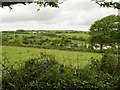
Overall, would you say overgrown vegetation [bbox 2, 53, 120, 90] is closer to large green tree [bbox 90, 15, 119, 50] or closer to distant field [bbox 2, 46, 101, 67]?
distant field [bbox 2, 46, 101, 67]

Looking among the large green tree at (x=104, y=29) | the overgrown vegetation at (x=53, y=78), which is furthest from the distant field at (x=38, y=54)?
the large green tree at (x=104, y=29)

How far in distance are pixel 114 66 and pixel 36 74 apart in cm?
221

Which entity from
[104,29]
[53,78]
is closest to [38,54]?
[53,78]

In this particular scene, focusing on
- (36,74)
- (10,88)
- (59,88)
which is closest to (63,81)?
(59,88)

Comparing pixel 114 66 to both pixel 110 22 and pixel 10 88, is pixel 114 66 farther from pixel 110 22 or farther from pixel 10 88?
pixel 110 22

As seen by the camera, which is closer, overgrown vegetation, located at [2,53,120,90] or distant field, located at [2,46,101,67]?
overgrown vegetation, located at [2,53,120,90]

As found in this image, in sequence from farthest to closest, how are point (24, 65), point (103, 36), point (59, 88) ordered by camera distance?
point (103, 36) → point (24, 65) → point (59, 88)

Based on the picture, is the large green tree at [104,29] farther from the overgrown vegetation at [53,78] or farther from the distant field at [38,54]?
the overgrown vegetation at [53,78]

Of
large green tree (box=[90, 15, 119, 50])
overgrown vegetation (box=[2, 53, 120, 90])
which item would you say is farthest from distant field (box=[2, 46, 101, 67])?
large green tree (box=[90, 15, 119, 50])

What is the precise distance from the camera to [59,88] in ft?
22.0

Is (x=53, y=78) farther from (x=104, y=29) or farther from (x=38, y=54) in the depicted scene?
(x=104, y=29)

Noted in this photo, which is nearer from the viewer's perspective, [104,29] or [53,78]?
[53,78]

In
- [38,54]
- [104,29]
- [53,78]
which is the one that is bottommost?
[104,29]

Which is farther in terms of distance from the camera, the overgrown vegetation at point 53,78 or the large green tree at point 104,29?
the large green tree at point 104,29
